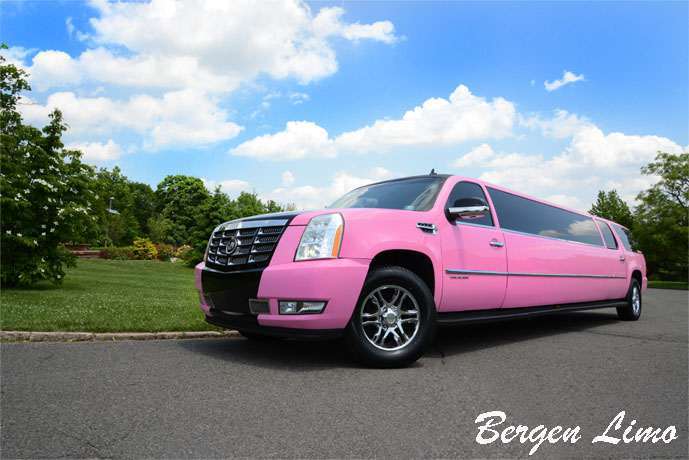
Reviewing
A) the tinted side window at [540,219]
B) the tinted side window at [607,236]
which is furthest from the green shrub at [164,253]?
the tinted side window at [540,219]

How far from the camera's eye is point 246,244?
466 centimetres

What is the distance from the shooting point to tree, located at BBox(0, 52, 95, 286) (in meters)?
10.3

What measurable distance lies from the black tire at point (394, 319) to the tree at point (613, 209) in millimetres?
55060

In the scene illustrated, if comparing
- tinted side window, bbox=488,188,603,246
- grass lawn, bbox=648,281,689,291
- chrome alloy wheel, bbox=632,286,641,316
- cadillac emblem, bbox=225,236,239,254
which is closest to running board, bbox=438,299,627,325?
tinted side window, bbox=488,188,603,246

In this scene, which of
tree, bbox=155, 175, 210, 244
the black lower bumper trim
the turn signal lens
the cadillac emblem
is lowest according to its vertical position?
the black lower bumper trim

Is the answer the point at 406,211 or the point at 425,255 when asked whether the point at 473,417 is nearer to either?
the point at 425,255

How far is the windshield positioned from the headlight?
3.82ft

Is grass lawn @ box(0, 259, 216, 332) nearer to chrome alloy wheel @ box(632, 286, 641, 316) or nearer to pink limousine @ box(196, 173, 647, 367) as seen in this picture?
pink limousine @ box(196, 173, 647, 367)

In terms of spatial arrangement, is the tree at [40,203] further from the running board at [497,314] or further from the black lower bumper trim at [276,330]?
the running board at [497,314]

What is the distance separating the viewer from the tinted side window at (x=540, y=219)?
6.14 meters

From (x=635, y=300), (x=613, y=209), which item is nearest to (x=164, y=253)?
(x=635, y=300)

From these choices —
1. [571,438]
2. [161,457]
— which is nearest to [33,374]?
[161,457]

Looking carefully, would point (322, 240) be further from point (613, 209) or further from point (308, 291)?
point (613, 209)

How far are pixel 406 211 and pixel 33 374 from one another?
11.6 ft
